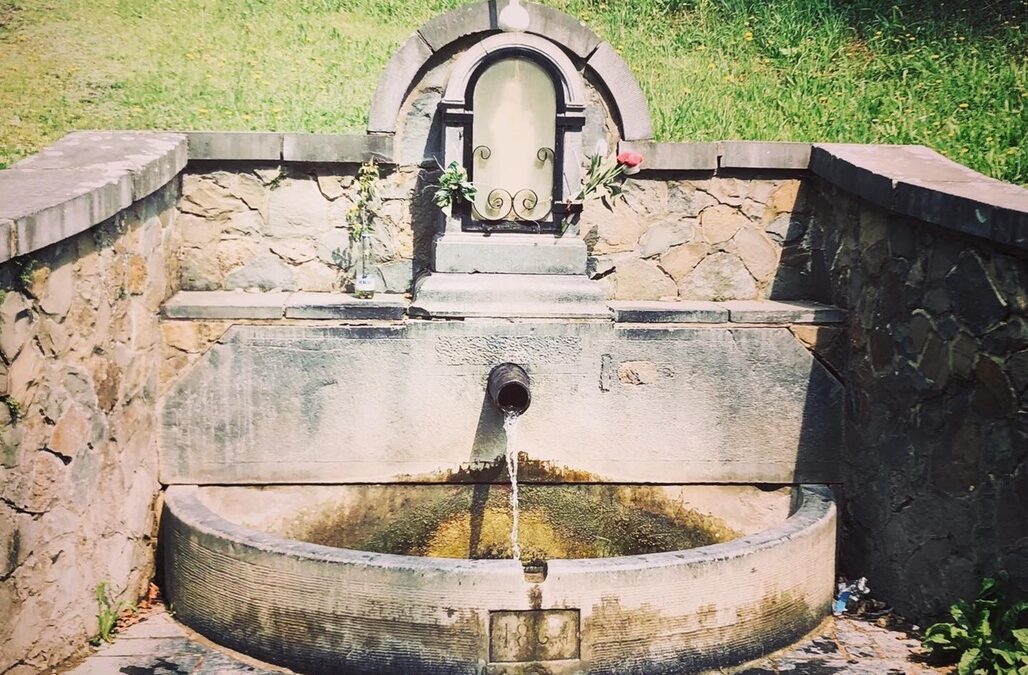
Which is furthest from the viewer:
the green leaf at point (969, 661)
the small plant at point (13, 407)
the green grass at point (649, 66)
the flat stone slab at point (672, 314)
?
the green grass at point (649, 66)

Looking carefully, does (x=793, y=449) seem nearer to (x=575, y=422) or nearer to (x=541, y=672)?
(x=575, y=422)

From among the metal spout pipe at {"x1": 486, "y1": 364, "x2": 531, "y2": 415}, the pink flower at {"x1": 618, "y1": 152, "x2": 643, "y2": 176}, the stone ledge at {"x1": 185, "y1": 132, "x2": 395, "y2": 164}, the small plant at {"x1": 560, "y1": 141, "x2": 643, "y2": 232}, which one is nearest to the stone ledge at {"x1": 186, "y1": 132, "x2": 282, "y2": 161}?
the stone ledge at {"x1": 185, "y1": 132, "x2": 395, "y2": 164}

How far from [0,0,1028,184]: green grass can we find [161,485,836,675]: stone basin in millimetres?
2668

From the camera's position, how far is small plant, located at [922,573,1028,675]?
13.1ft

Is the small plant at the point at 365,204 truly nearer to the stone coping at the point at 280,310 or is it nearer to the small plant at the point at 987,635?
the stone coping at the point at 280,310

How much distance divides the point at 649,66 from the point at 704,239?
1.85m

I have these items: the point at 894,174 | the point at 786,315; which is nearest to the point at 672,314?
the point at 786,315

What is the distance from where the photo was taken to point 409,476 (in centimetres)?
527

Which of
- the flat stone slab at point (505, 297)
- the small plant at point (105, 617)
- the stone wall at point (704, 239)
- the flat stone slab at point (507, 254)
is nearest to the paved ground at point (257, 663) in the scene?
the small plant at point (105, 617)

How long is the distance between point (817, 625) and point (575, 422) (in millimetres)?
1436

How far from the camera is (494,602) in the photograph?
3.96 meters

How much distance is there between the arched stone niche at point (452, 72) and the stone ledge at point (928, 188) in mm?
988

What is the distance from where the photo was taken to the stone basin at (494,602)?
399 centimetres

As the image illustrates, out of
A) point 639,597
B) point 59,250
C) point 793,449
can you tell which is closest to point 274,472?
point 59,250
